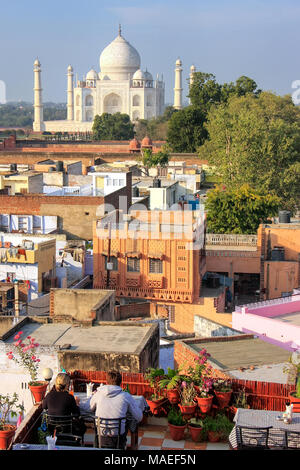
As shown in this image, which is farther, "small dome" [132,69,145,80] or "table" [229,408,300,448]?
"small dome" [132,69,145,80]

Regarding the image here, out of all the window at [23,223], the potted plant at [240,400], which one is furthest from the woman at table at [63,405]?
the window at [23,223]

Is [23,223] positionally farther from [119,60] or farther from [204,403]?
[119,60]

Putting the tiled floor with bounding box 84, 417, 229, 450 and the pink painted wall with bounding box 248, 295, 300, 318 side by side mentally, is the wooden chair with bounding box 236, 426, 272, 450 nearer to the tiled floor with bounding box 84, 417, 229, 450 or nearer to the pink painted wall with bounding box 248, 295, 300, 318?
the tiled floor with bounding box 84, 417, 229, 450

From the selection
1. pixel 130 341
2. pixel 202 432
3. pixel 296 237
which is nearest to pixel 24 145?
pixel 296 237

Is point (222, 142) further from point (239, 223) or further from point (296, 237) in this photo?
point (296, 237)

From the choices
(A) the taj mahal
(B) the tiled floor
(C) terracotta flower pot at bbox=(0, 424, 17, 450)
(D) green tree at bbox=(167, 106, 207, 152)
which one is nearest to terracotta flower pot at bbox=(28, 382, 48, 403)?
(B) the tiled floor

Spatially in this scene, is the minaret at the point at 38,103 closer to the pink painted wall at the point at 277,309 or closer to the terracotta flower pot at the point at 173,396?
the pink painted wall at the point at 277,309

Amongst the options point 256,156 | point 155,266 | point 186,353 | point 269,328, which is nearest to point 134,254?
point 155,266
